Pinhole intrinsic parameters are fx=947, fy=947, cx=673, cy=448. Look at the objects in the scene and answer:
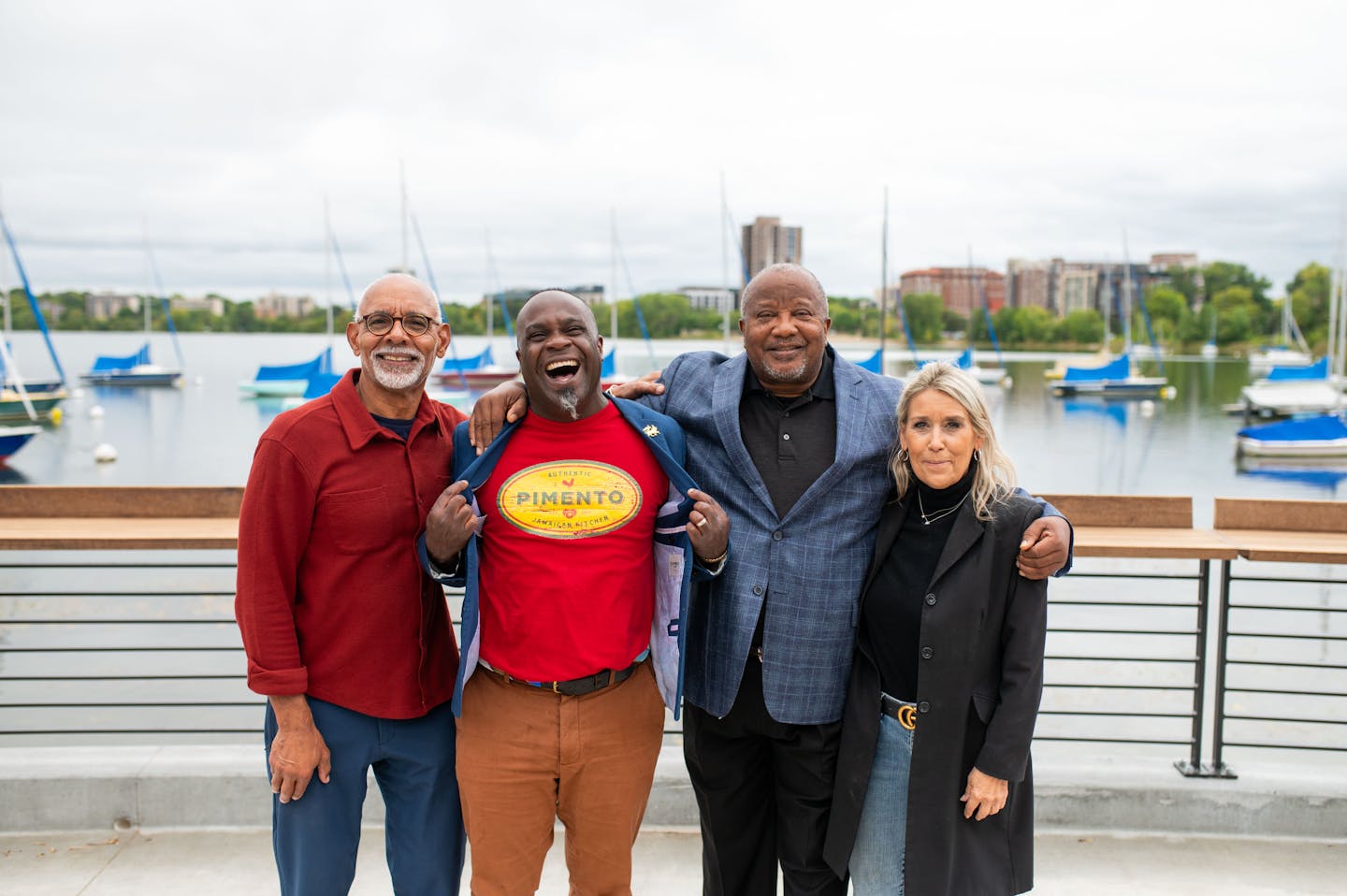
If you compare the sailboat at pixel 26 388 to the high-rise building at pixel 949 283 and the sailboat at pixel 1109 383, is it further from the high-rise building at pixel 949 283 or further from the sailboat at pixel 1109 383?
the high-rise building at pixel 949 283

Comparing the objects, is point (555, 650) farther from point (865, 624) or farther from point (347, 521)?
point (865, 624)

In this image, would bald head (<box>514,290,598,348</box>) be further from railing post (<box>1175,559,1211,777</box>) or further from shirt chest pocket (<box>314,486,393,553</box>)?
railing post (<box>1175,559,1211,777</box>)

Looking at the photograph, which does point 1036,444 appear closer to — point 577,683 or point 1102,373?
point 1102,373

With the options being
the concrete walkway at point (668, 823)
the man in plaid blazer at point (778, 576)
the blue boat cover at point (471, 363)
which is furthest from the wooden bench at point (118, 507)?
the blue boat cover at point (471, 363)

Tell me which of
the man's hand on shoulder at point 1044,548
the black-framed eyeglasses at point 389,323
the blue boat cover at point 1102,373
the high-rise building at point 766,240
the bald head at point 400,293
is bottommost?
the blue boat cover at point 1102,373

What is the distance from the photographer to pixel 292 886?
96.6 inches

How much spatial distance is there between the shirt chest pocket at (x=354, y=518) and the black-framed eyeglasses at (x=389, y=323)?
409 mm

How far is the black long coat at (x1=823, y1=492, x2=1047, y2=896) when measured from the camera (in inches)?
90.0

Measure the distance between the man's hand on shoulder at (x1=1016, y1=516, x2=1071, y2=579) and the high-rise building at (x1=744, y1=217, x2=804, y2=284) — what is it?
47168mm

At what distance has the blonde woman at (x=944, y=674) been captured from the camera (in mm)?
2295

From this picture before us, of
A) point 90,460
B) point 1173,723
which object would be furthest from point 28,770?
point 90,460

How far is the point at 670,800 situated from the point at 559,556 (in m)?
1.49

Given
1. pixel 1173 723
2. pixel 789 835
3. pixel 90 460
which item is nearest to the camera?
pixel 789 835

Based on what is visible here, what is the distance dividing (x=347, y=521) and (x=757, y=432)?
44.7 inches
